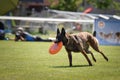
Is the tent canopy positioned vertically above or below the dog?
above

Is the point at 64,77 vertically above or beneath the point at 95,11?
above

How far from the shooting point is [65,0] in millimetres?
82312

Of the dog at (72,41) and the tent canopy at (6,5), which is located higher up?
the tent canopy at (6,5)

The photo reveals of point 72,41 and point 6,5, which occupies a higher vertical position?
point 6,5

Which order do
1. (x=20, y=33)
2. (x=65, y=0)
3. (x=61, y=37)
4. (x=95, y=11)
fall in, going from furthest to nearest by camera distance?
(x=95, y=11) → (x=65, y=0) → (x=20, y=33) → (x=61, y=37)

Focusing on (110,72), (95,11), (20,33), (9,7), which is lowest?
(95,11)

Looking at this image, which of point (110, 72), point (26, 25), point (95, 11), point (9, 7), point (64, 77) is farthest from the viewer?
point (95, 11)

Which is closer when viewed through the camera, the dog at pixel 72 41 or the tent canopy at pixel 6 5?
the tent canopy at pixel 6 5

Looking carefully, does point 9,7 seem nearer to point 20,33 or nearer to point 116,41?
point 116,41

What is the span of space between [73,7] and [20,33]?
46606 mm

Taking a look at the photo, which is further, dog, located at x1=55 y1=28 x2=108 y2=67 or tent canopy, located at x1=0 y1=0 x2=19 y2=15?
dog, located at x1=55 y1=28 x2=108 y2=67

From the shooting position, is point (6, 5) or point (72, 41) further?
point (72, 41)

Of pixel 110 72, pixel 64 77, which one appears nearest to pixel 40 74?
pixel 64 77

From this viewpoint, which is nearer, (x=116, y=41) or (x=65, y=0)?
(x=116, y=41)
